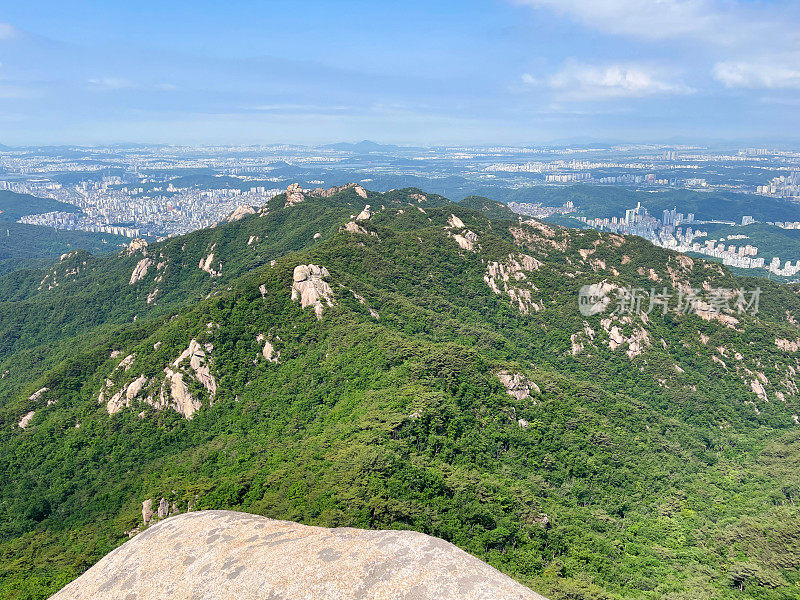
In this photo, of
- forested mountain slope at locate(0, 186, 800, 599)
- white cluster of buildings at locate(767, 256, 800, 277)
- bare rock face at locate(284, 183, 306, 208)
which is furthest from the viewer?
white cluster of buildings at locate(767, 256, 800, 277)

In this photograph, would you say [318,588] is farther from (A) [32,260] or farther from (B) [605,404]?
(A) [32,260]

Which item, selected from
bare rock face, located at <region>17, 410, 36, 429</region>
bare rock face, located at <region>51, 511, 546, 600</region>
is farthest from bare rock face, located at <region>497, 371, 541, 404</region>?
bare rock face, located at <region>17, 410, 36, 429</region>

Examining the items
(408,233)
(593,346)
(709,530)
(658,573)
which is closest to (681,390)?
(593,346)

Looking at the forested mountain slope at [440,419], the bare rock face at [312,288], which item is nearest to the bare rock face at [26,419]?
the forested mountain slope at [440,419]
